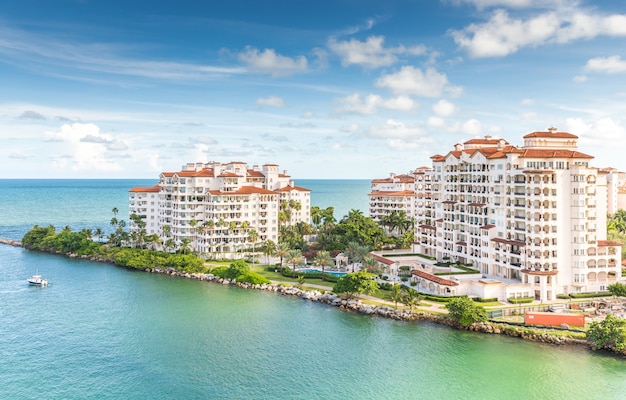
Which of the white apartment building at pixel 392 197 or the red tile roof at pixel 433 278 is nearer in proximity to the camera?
the red tile roof at pixel 433 278

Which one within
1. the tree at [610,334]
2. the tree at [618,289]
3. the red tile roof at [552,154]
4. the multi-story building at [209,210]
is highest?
the red tile roof at [552,154]

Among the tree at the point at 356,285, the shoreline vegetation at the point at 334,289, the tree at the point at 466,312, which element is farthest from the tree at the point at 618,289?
the tree at the point at 356,285

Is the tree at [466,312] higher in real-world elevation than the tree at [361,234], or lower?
lower

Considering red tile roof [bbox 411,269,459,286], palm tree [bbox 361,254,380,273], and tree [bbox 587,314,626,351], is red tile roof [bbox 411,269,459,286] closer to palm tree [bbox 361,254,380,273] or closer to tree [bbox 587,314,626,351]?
palm tree [bbox 361,254,380,273]

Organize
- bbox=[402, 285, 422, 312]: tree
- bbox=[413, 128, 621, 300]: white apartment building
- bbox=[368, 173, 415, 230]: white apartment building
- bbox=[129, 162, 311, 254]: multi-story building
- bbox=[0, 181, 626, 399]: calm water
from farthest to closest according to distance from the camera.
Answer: bbox=[368, 173, 415, 230]: white apartment building < bbox=[129, 162, 311, 254]: multi-story building < bbox=[413, 128, 621, 300]: white apartment building < bbox=[402, 285, 422, 312]: tree < bbox=[0, 181, 626, 399]: calm water

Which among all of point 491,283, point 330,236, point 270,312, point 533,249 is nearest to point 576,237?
point 533,249

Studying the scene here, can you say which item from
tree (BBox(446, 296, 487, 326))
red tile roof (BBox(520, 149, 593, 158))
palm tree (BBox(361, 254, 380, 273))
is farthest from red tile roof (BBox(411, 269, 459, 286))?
red tile roof (BBox(520, 149, 593, 158))

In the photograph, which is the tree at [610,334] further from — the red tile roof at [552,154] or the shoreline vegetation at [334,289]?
the red tile roof at [552,154]

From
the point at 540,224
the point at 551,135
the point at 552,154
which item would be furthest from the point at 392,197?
the point at 540,224
